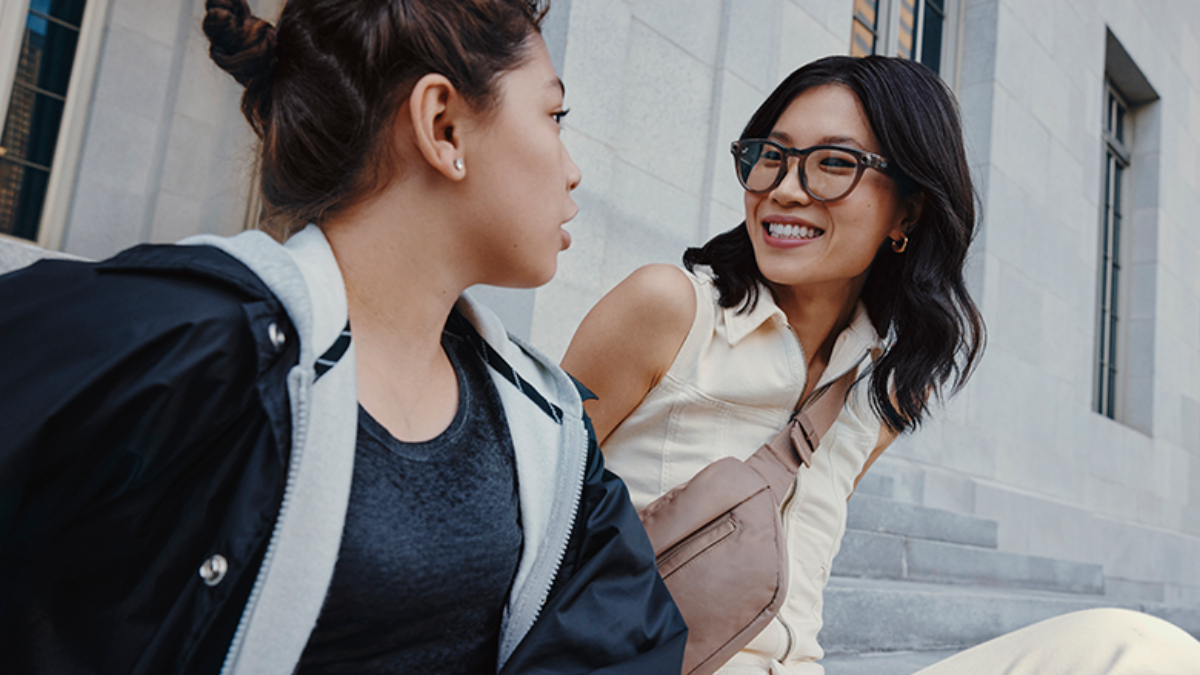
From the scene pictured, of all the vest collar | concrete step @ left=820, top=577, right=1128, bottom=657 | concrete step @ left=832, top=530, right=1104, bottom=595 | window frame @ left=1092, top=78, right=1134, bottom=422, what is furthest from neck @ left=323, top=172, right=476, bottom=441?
window frame @ left=1092, top=78, right=1134, bottom=422

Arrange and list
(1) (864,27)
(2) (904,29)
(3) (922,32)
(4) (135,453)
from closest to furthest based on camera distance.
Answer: (4) (135,453) < (1) (864,27) < (2) (904,29) < (3) (922,32)

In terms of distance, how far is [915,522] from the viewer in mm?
4977

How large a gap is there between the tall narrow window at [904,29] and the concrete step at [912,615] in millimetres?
4457

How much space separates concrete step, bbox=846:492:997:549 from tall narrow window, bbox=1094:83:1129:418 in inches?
253

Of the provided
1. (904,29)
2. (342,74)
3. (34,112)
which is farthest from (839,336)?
(904,29)

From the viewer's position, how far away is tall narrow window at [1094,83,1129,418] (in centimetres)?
1110

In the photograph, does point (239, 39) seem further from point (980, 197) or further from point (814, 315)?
point (980, 197)

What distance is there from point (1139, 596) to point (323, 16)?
1031cm

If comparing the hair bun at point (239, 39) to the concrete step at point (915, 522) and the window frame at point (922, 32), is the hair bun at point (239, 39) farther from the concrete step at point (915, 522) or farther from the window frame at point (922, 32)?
the window frame at point (922, 32)

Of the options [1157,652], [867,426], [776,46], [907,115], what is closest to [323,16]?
[907,115]

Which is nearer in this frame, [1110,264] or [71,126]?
[71,126]

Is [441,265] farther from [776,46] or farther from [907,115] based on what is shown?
[776,46]

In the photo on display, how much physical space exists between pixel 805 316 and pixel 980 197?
2.85 metres

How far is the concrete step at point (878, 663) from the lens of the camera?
3.05 metres
